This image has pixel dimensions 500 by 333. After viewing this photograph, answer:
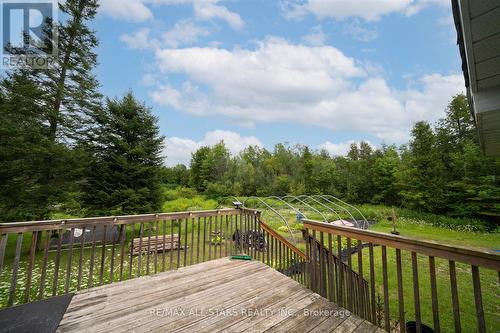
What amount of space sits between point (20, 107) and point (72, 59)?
99.9 inches

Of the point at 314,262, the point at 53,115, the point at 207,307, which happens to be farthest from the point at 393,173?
the point at 53,115

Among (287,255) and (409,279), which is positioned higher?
(287,255)

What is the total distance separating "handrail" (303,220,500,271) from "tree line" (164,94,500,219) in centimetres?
957

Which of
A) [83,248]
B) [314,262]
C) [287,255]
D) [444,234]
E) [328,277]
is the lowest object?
[444,234]

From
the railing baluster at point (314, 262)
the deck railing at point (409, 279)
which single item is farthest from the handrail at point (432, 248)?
the railing baluster at point (314, 262)

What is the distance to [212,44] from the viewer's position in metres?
7.89

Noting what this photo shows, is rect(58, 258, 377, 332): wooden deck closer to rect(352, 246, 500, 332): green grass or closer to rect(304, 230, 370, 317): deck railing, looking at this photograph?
rect(304, 230, 370, 317): deck railing

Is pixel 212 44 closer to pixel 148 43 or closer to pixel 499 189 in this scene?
pixel 148 43

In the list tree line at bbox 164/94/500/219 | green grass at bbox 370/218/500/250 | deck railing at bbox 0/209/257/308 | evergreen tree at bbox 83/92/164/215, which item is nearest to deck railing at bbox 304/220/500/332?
deck railing at bbox 0/209/257/308

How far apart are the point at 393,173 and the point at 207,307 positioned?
19.1m

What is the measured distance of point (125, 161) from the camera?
29.3 ft

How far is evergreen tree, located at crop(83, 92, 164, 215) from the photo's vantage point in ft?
28.2

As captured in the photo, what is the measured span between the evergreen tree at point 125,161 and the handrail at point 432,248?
8.86 m

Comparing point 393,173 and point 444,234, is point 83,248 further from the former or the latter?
point 393,173
